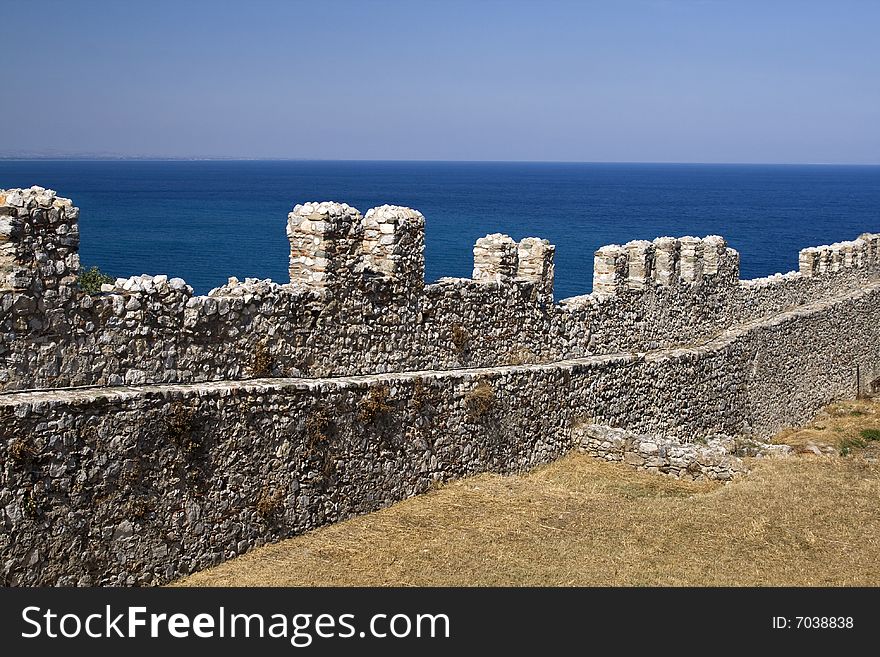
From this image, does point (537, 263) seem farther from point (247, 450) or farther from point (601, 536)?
point (247, 450)

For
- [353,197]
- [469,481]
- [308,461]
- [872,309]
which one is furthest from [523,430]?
[353,197]

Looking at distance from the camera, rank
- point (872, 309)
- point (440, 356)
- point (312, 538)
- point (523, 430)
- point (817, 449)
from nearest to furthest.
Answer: point (312, 538) < point (440, 356) < point (523, 430) < point (817, 449) < point (872, 309)

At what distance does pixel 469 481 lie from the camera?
13820 mm

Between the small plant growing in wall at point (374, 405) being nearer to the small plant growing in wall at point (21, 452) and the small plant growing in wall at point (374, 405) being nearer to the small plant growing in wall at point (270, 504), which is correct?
the small plant growing in wall at point (270, 504)

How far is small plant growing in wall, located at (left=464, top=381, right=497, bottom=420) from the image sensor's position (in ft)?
45.5

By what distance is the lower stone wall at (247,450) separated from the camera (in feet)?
29.5

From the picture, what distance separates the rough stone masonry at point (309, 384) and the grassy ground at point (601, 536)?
46cm

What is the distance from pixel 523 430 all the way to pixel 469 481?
4.88 feet

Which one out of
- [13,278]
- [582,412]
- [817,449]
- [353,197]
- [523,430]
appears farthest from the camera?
[353,197]

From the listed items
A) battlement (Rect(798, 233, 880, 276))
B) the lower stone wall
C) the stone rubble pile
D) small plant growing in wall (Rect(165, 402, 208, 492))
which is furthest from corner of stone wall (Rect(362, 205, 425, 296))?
battlement (Rect(798, 233, 880, 276))

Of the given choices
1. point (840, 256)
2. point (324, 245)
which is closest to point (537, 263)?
point (324, 245)

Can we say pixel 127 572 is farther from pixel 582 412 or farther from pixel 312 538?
pixel 582 412

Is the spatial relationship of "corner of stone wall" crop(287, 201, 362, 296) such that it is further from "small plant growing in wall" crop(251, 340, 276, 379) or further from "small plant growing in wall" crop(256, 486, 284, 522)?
"small plant growing in wall" crop(256, 486, 284, 522)

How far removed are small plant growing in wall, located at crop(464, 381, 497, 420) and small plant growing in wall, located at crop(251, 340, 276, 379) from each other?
3.47 metres
